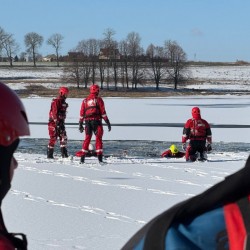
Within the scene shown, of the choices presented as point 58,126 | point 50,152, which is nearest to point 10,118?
point 58,126

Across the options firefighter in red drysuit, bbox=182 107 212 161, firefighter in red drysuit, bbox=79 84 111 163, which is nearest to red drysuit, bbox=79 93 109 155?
firefighter in red drysuit, bbox=79 84 111 163

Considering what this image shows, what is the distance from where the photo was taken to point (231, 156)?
12.5 m

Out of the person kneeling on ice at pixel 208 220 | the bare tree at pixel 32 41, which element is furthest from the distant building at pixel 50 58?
the person kneeling on ice at pixel 208 220

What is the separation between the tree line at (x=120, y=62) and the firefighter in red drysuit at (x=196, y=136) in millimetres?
40969

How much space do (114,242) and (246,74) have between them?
6380cm

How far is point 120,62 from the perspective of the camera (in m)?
58.4

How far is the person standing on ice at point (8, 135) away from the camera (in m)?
1.78

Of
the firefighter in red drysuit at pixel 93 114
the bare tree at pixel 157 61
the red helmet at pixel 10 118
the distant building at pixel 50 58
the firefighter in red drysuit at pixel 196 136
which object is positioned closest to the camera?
the red helmet at pixel 10 118

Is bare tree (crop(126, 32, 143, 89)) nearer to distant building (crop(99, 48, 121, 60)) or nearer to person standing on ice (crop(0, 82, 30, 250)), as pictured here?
distant building (crop(99, 48, 121, 60))

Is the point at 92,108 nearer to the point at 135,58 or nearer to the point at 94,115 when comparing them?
the point at 94,115

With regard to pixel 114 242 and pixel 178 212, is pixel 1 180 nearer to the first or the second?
pixel 178 212

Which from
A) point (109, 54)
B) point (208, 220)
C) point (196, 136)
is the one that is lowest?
point (196, 136)

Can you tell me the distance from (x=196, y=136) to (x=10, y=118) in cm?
1010

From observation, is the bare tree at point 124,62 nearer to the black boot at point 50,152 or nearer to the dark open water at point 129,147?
the dark open water at point 129,147
